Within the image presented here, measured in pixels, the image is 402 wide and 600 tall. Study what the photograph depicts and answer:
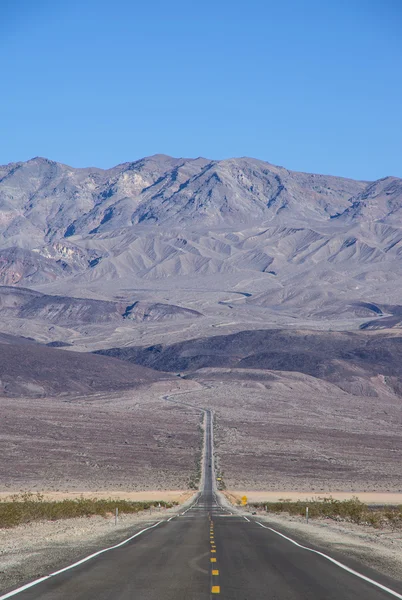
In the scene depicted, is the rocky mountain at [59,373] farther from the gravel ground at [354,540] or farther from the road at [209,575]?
the road at [209,575]

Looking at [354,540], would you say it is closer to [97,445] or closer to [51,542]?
[51,542]

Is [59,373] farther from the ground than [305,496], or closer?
farther from the ground

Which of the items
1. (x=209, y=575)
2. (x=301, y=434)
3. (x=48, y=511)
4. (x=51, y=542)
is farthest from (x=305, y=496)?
(x=209, y=575)

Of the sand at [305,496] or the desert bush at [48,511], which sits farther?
the sand at [305,496]

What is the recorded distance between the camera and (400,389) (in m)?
151

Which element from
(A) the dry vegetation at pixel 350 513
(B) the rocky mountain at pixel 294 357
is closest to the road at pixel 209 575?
(A) the dry vegetation at pixel 350 513

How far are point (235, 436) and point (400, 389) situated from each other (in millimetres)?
69892

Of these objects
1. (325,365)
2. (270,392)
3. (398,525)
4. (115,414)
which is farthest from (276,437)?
(325,365)

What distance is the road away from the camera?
12422mm

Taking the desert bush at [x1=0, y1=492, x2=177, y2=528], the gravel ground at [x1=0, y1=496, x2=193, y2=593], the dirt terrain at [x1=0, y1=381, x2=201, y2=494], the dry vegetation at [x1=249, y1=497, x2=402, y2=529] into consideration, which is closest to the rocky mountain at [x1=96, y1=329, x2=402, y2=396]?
the dirt terrain at [x1=0, y1=381, x2=201, y2=494]

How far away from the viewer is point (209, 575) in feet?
47.0

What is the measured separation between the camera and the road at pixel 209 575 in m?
12.4

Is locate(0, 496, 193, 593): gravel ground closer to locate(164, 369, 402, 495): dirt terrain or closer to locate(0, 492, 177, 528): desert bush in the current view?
locate(0, 492, 177, 528): desert bush

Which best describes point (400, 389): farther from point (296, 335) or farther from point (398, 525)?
point (398, 525)
